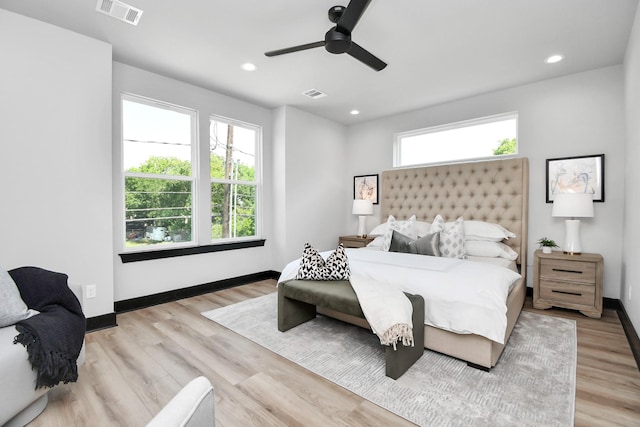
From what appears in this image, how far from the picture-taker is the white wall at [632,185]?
2.43 m

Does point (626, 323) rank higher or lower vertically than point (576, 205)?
lower

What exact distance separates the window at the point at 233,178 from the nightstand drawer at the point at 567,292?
3.81m

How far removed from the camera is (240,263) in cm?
448

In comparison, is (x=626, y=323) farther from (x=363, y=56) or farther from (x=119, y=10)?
(x=119, y=10)

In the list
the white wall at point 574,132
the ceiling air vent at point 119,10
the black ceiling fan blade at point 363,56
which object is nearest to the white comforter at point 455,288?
the white wall at point 574,132

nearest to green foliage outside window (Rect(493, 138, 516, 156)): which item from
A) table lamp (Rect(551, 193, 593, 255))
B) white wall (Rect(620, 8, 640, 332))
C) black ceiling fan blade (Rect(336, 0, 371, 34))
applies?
table lamp (Rect(551, 193, 593, 255))

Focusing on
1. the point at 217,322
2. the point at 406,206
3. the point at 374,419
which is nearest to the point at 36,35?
the point at 217,322

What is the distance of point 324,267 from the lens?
9.07 ft

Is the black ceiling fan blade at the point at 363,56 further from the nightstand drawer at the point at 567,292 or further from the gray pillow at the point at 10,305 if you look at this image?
the nightstand drawer at the point at 567,292

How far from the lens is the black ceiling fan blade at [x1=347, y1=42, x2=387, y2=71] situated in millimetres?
2430

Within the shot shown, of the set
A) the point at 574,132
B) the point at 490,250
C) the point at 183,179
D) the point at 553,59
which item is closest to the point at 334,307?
the point at 490,250

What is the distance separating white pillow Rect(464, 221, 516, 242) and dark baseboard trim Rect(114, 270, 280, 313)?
2.86m

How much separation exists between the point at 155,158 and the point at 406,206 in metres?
3.54

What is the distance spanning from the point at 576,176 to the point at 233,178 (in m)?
4.34
